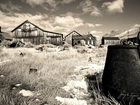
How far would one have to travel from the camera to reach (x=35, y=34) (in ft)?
82.7

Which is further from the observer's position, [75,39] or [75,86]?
[75,39]

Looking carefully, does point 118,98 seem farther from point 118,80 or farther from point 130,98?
point 118,80

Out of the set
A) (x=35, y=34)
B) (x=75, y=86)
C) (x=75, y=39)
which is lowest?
(x=75, y=86)

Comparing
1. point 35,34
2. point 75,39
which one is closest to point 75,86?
point 35,34

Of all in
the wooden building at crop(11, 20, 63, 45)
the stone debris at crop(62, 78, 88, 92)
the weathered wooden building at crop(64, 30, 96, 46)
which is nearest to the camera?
the stone debris at crop(62, 78, 88, 92)

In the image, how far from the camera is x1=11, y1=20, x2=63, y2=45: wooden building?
→ 25.1 meters

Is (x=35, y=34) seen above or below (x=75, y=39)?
above

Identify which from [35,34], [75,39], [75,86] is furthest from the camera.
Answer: [75,39]

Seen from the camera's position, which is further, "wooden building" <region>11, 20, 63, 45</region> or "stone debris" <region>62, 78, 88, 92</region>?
"wooden building" <region>11, 20, 63, 45</region>

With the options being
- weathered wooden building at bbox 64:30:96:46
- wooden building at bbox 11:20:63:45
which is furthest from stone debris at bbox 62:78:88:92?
weathered wooden building at bbox 64:30:96:46

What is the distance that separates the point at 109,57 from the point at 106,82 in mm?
486

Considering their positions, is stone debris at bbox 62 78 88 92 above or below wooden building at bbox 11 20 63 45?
below

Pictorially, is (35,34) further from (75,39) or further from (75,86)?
(75,86)

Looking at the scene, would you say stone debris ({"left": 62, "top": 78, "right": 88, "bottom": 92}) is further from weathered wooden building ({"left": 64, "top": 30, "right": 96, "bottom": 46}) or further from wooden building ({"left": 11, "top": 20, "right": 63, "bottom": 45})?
weathered wooden building ({"left": 64, "top": 30, "right": 96, "bottom": 46})
